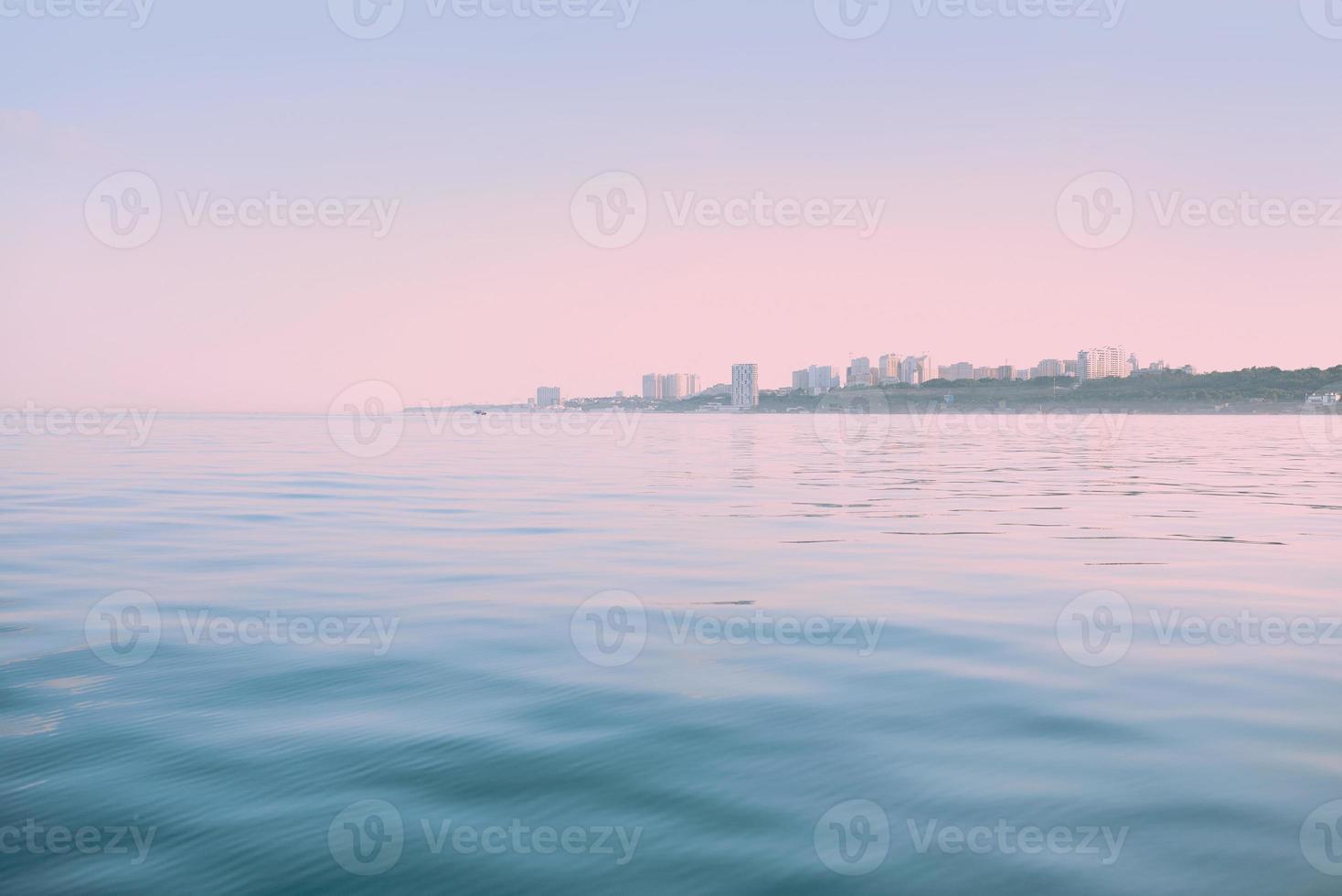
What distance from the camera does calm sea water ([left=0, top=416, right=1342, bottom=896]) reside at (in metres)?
4.50

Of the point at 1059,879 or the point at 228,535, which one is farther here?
the point at 228,535

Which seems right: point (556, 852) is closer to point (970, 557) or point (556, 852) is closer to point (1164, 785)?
point (1164, 785)

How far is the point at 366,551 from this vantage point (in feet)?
47.8

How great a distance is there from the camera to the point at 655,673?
7.80 meters

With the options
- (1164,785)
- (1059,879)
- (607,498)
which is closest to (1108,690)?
(1164,785)

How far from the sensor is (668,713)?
6707mm

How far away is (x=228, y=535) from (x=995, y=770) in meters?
14.2

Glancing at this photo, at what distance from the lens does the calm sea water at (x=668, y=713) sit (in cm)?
450

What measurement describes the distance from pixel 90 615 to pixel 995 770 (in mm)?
8865

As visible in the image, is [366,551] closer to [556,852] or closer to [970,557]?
[970,557]

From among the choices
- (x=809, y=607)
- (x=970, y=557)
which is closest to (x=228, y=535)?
(x=809, y=607)

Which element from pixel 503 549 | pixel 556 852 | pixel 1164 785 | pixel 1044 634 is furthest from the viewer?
pixel 503 549

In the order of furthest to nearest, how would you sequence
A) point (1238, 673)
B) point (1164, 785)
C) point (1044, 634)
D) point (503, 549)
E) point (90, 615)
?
point (503, 549)
point (90, 615)
point (1044, 634)
point (1238, 673)
point (1164, 785)

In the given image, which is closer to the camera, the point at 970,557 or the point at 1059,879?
the point at 1059,879
